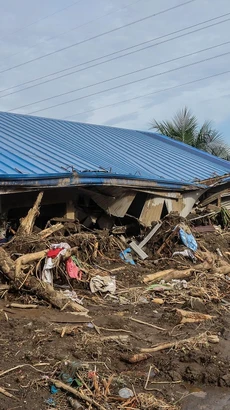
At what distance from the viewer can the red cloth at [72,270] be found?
24.4 feet

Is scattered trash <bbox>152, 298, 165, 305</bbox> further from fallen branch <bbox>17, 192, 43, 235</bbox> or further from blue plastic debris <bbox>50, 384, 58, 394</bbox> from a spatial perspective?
blue plastic debris <bbox>50, 384, 58, 394</bbox>

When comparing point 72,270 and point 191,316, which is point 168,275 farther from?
point 191,316

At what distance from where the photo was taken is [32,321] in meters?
5.57

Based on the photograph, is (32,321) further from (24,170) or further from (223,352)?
(24,170)

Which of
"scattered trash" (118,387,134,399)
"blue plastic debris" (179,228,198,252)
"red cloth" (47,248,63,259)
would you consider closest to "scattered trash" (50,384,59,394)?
"scattered trash" (118,387,134,399)

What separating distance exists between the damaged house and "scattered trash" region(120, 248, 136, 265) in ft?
→ 3.95

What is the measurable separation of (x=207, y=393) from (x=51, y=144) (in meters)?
8.55

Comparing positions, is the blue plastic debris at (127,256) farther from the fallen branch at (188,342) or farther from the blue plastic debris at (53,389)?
the blue plastic debris at (53,389)

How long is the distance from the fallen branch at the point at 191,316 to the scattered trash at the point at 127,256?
294 cm

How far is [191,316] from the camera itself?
20.4 ft

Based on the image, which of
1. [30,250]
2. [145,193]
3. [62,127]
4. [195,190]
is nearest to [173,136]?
[62,127]

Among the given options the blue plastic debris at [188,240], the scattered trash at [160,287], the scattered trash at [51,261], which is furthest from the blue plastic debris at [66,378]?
the blue plastic debris at [188,240]

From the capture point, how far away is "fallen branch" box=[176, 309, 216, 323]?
6094mm

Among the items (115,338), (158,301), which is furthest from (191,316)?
(115,338)
